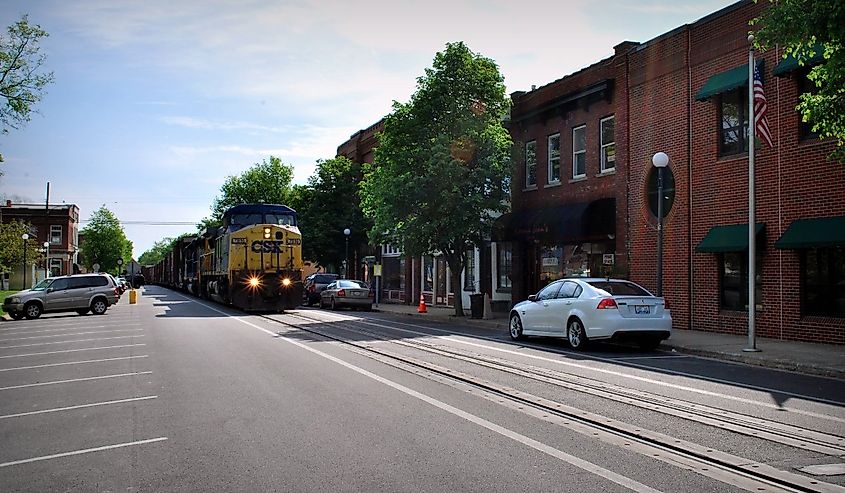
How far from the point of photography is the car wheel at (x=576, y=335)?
15684 millimetres

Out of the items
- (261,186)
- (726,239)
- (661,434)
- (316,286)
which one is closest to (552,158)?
(726,239)

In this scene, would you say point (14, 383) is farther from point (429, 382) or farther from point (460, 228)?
point (460, 228)

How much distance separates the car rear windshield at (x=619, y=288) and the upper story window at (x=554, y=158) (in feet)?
41.0

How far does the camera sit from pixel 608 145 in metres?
25.3

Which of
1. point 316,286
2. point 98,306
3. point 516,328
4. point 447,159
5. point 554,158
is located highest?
point 554,158

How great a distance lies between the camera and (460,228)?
27.2 m

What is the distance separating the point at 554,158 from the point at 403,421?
21.7 meters

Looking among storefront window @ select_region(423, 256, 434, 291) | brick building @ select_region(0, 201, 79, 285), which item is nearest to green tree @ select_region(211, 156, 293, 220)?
brick building @ select_region(0, 201, 79, 285)

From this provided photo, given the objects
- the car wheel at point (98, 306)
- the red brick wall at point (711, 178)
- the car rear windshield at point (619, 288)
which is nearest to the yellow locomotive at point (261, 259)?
the car wheel at point (98, 306)

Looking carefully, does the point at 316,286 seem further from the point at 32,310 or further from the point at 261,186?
the point at 261,186

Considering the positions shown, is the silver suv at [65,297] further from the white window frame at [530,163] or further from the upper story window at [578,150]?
the upper story window at [578,150]

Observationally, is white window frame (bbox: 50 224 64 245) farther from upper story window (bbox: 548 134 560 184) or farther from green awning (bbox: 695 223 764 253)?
green awning (bbox: 695 223 764 253)

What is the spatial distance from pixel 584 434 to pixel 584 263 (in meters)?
19.4

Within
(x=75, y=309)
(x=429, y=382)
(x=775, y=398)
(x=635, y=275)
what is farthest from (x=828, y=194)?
(x=75, y=309)
